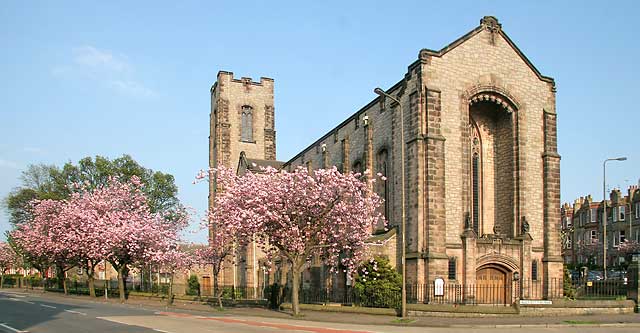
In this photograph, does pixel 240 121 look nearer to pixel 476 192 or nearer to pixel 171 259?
pixel 171 259

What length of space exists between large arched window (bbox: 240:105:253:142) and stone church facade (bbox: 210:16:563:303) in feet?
110

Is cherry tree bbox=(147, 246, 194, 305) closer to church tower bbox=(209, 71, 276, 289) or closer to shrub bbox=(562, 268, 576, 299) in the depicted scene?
church tower bbox=(209, 71, 276, 289)

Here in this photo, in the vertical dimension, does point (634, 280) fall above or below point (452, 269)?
below

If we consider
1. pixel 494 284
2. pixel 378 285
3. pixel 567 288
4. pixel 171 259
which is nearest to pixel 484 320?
pixel 378 285

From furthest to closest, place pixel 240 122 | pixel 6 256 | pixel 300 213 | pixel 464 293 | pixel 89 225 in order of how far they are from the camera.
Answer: pixel 6 256, pixel 240 122, pixel 89 225, pixel 464 293, pixel 300 213

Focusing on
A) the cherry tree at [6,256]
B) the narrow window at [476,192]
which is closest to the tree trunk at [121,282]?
Result: the narrow window at [476,192]

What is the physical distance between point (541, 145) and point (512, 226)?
505cm

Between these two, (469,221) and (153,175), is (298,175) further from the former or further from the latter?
(153,175)

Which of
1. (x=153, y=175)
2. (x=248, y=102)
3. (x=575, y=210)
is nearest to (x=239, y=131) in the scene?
(x=248, y=102)

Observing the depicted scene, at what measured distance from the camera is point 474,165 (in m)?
36.8

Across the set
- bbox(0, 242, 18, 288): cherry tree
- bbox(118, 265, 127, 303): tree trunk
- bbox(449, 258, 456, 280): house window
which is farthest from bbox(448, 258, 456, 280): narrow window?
bbox(0, 242, 18, 288): cherry tree

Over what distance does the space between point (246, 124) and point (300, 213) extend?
4429 cm

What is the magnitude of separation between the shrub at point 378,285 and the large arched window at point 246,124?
40305 mm

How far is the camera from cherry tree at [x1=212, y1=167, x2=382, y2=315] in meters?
29.3
